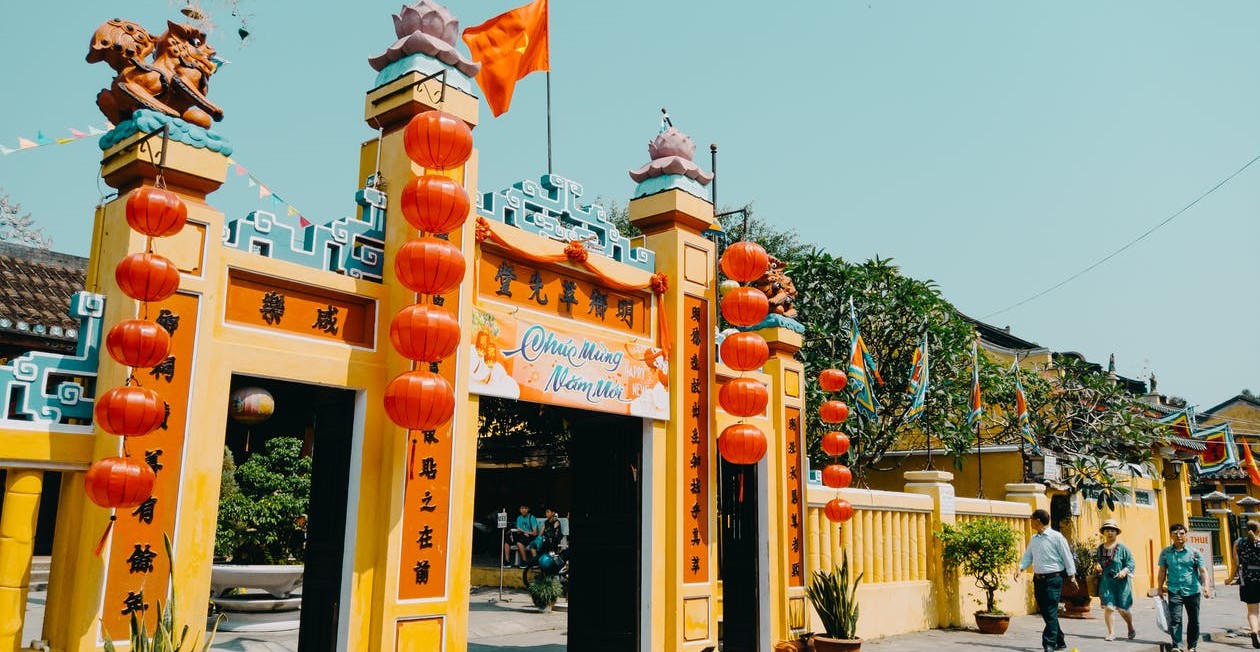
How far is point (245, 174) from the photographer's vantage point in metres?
6.73

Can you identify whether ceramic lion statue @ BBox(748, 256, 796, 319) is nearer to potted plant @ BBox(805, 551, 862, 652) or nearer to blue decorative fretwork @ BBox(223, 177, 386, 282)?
potted plant @ BBox(805, 551, 862, 652)

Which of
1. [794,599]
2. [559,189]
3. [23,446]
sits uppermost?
[559,189]

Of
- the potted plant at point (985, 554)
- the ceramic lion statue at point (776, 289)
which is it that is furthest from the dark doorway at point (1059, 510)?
the ceramic lion statue at point (776, 289)

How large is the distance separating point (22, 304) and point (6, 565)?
37.0ft

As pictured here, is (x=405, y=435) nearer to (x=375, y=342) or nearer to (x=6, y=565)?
(x=375, y=342)

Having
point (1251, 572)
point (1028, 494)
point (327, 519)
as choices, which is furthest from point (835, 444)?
point (1028, 494)

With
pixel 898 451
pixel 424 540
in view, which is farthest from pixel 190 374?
pixel 898 451

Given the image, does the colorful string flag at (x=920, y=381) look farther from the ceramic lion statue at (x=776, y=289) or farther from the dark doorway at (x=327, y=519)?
the dark doorway at (x=327, y=519)

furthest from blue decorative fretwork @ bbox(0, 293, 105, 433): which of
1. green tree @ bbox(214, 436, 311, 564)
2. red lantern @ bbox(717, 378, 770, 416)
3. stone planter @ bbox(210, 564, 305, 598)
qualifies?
stone planter @ bbox(210, 564, 305, 598)

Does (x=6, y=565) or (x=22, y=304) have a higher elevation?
(x=22, y=304)

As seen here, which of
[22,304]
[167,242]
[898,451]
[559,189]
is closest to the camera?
[167,242]

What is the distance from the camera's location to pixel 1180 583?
1065 cm

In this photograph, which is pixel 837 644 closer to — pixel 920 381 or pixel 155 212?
pixel 920 381

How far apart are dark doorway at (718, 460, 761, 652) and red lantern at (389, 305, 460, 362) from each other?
487 centimetres
